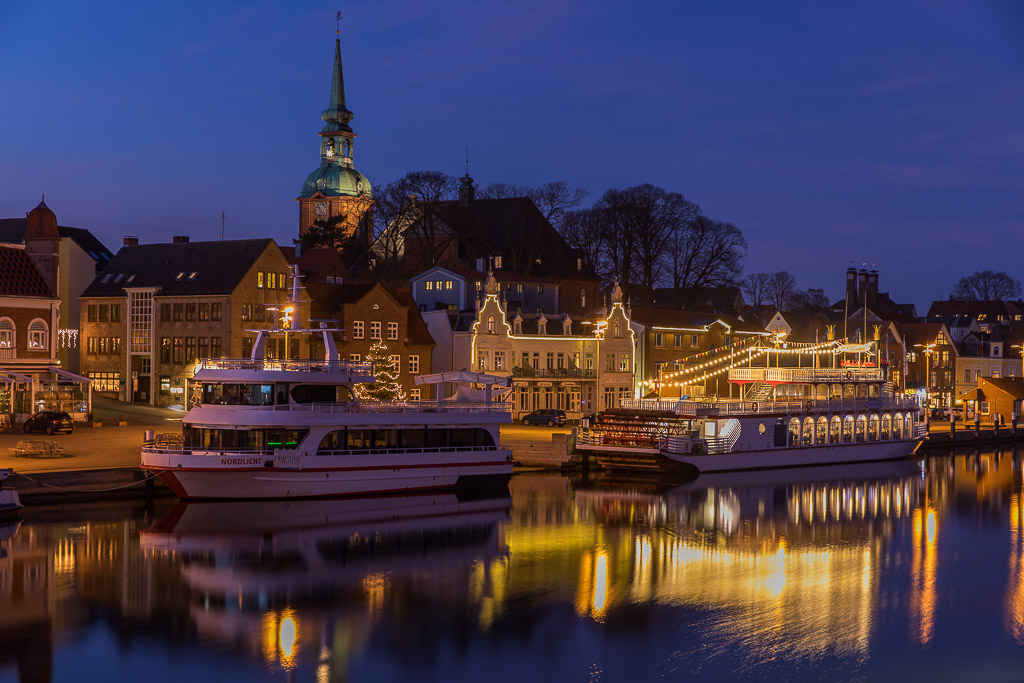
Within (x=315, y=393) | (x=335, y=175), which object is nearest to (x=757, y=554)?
(x=315, y=393)

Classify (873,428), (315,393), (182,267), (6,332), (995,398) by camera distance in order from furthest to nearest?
(995,398)
(182,267)
(873,428)
(6,332)
(315,393)

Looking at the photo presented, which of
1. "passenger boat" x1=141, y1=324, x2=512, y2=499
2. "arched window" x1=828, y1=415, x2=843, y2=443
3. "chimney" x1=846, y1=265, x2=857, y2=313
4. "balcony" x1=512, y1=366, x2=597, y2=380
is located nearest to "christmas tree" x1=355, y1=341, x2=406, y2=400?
"passenger boat" x1=141, y1=324, x2=512, y2=499

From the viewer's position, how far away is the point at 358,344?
211 feet

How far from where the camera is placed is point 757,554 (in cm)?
3341

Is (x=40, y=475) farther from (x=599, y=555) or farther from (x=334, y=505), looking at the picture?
(x=599, y=555)

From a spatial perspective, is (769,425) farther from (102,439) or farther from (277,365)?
(102,439)

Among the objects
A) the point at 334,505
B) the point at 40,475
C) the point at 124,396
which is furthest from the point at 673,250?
→ the point at 40,475

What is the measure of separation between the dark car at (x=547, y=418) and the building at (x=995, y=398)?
122 feet

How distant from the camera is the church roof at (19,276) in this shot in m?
50.6

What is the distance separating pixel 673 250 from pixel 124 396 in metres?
42.6

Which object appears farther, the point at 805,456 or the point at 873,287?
the point at 873,287

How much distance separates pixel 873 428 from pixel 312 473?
33.2m

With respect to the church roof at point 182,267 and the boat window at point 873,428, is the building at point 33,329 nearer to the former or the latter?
the church roof at point 182,267

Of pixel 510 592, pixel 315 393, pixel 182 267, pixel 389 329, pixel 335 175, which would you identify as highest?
pixel 335 175
